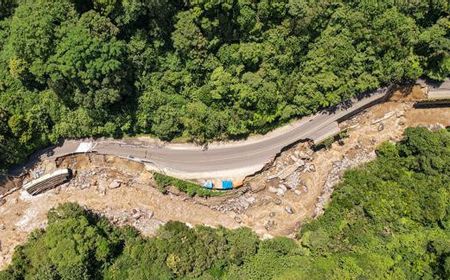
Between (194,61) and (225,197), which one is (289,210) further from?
(194,61)

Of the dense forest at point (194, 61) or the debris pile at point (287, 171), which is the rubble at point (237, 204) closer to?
the debris pile at point (287, 171)

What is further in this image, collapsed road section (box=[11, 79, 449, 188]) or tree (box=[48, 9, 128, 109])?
collapsed road section (box=[11, 79, 449, 188])

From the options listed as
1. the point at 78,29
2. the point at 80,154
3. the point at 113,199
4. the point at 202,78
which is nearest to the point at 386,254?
the point at 202,78

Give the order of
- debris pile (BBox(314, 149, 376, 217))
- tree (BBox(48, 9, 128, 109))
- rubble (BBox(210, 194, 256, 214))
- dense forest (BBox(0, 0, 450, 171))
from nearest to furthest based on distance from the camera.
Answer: tree (BBox(48, 9, 128, 109)) → dense forest (BBox(0, 0, 450, 171)) → rubble (BBox(210, 194, 256, 214)) → debris pile (BBox(314, 149, 376, 217))

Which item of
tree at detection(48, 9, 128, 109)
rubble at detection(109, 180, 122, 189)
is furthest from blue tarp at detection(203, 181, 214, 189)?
tree at detection(48, 9, 128, 109)

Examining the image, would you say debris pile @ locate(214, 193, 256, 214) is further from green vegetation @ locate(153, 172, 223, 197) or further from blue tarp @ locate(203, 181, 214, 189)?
blue tarp @ locate(203, 181, 214, 189)

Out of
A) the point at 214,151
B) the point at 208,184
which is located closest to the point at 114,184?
the point at 208,184

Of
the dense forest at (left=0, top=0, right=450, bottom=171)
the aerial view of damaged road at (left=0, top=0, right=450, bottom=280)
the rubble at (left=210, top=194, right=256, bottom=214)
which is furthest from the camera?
the rubble at (left=210, top=194, right=256, bottom=214)
